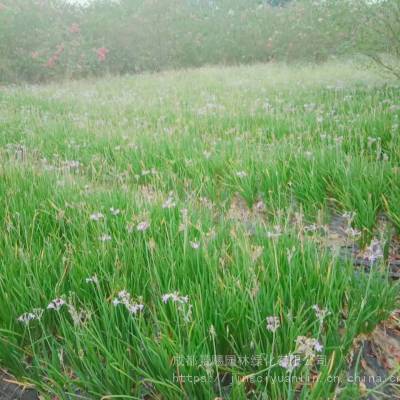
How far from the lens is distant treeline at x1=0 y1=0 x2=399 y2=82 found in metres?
16.4

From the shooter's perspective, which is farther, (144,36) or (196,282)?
(144,36)

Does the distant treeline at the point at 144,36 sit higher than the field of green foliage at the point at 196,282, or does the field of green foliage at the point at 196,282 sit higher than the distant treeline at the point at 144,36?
the distant treeline at the point at 144,36

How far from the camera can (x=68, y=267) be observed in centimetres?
201

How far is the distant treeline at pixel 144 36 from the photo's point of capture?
53.7 feet

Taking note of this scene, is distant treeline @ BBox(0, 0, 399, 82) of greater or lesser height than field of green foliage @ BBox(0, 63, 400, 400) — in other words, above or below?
above

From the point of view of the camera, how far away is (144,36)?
20.0m

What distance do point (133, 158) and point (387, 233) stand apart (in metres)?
2.59

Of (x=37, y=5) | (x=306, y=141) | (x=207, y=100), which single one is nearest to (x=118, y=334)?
(x=306, y=141)

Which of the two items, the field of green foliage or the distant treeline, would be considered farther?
the distant treeline

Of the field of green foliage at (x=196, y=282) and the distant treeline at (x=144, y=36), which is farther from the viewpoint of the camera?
the distant treeline at (x=144, y=36)

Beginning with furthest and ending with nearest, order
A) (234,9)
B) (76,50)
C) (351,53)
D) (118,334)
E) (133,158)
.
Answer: (234,9), (76,50), (351,53), (133,158), (118,334)

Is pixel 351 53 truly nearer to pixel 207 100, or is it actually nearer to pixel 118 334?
pixel 207 100

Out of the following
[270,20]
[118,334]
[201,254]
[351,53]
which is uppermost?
[270,20]

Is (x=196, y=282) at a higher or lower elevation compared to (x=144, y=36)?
lower
